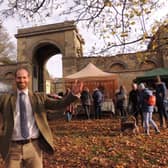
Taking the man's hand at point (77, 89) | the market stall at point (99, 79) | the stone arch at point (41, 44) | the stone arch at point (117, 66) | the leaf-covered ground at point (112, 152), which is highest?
the stone arch at point (41, 44)

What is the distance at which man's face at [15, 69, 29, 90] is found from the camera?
11.5 feet

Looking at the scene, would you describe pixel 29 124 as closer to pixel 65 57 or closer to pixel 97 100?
pixel 97 100

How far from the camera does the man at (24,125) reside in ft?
11.4

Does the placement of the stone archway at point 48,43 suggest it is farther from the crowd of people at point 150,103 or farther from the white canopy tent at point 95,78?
the crowd of people at point 150,103

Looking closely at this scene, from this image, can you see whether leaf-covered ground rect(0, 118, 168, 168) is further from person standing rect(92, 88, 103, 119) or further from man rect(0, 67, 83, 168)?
person standing rect(92, 88, 103, 119)

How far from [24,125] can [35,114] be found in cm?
19

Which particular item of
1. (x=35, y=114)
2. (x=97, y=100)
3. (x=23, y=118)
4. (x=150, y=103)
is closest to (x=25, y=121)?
(x=23, y=118)

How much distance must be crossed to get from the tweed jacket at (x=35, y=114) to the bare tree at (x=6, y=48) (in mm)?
38533

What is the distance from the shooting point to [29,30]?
33.1 m

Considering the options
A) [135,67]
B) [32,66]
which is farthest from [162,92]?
[32,66]

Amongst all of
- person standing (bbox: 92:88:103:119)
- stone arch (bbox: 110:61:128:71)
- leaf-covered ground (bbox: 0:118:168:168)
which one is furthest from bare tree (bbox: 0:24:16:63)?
leaf-covered ground (bbox: 0:118:168:168)

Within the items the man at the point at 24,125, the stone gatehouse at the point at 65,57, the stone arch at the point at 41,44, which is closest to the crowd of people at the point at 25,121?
the man at the point at 24,125

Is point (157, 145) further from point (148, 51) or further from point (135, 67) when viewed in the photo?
point (135, 67)

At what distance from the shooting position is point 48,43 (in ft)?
106
